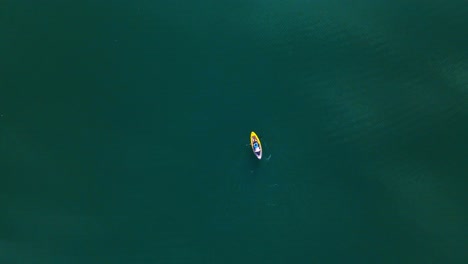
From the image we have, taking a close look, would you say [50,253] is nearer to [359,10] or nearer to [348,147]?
[348,147]

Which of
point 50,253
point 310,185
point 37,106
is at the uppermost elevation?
point 37,106

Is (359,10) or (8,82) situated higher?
(359,10)

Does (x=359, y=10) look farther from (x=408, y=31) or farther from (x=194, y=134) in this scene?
(x=194, y=134)

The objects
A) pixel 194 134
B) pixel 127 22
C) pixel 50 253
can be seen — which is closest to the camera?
pixel 50 253

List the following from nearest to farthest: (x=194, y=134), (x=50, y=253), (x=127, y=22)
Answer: (x=50, y=253)
(x=194, y=134)
(x=127, y=22)

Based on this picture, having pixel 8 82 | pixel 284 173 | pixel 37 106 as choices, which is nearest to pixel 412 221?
pixel 284 173

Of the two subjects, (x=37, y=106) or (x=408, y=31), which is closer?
(x=37, y=106)

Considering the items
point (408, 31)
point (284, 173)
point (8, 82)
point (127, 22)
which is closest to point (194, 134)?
point (284, 173)

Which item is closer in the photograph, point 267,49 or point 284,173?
point 284,173

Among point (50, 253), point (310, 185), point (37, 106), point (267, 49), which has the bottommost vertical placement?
point (50, 253)
